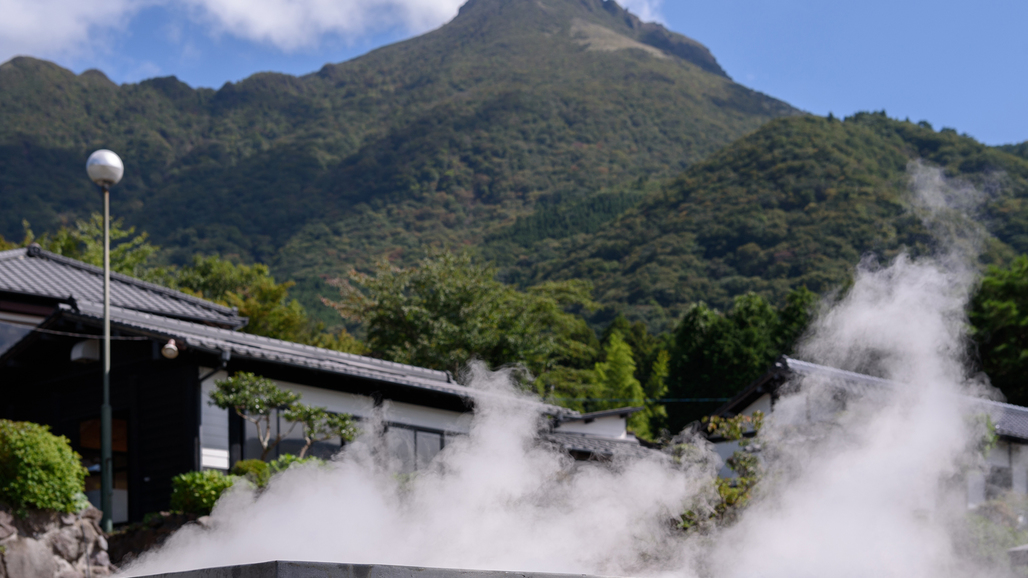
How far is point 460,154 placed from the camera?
119938mm

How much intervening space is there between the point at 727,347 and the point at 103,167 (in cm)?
2981

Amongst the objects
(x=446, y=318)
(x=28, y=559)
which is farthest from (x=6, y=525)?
(x=446, y=318)

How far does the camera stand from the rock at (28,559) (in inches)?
396

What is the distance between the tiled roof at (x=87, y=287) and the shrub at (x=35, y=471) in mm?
9199

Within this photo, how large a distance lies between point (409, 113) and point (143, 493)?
131240mm

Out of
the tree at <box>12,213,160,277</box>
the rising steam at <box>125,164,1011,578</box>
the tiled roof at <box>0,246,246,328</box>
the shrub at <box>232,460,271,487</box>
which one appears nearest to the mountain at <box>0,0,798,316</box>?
the tree at <box>12,213,160,277</box>

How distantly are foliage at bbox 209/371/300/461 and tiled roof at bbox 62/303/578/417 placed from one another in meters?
0.47

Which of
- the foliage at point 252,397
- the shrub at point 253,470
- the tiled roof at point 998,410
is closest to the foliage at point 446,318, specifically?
the tiled roof at point 998,410

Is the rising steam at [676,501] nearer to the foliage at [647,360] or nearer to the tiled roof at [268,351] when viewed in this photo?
the tiled roof at [268,351]

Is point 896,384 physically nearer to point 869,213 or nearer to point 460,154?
point 869,213

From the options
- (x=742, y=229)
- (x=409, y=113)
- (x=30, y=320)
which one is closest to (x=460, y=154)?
(x=409, y=113)

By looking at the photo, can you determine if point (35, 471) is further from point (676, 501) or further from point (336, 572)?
point (336, 572)

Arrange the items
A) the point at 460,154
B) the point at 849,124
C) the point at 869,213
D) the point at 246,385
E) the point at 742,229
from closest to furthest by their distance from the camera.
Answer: the point at 246,385 < the point at 869,213 < the point at 742,229 < the point at 849,124 < the point at 460,154

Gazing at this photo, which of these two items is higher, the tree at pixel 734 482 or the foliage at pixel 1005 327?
the foliage at pixel 1005 327
